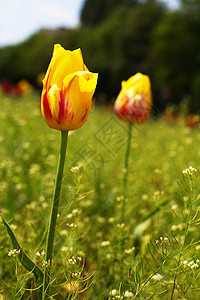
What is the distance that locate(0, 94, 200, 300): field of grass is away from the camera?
0.82 m

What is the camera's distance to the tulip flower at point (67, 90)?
2.39 feet

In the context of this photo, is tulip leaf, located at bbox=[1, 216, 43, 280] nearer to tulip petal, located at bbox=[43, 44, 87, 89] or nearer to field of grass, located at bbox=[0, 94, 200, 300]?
field of grass, located at bbox=[0, 94, 200, 300]

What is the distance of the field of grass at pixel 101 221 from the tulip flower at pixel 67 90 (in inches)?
5.1

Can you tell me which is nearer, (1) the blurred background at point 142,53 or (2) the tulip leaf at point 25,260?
(2) the tulip leaf at point 25,260

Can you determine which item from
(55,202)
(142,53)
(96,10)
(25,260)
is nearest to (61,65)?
(55,202)

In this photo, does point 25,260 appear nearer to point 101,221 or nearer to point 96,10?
point 101,221

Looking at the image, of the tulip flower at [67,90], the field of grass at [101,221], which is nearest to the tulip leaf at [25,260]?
the field of grass at [101,221]

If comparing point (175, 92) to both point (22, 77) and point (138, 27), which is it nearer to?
point (138, 27)

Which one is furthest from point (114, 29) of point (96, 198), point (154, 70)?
point (96, 198)

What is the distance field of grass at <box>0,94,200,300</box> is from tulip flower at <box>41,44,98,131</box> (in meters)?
0.13

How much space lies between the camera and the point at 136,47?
1873 centimetres

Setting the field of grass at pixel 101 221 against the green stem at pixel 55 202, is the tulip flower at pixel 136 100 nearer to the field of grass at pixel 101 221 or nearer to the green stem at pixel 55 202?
the field of grass at pixel 101 221

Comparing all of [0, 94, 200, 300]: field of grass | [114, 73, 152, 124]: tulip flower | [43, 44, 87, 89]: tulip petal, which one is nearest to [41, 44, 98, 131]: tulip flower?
[43, 44, 87, 89]: tulip petal

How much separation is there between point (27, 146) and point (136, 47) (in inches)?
687
